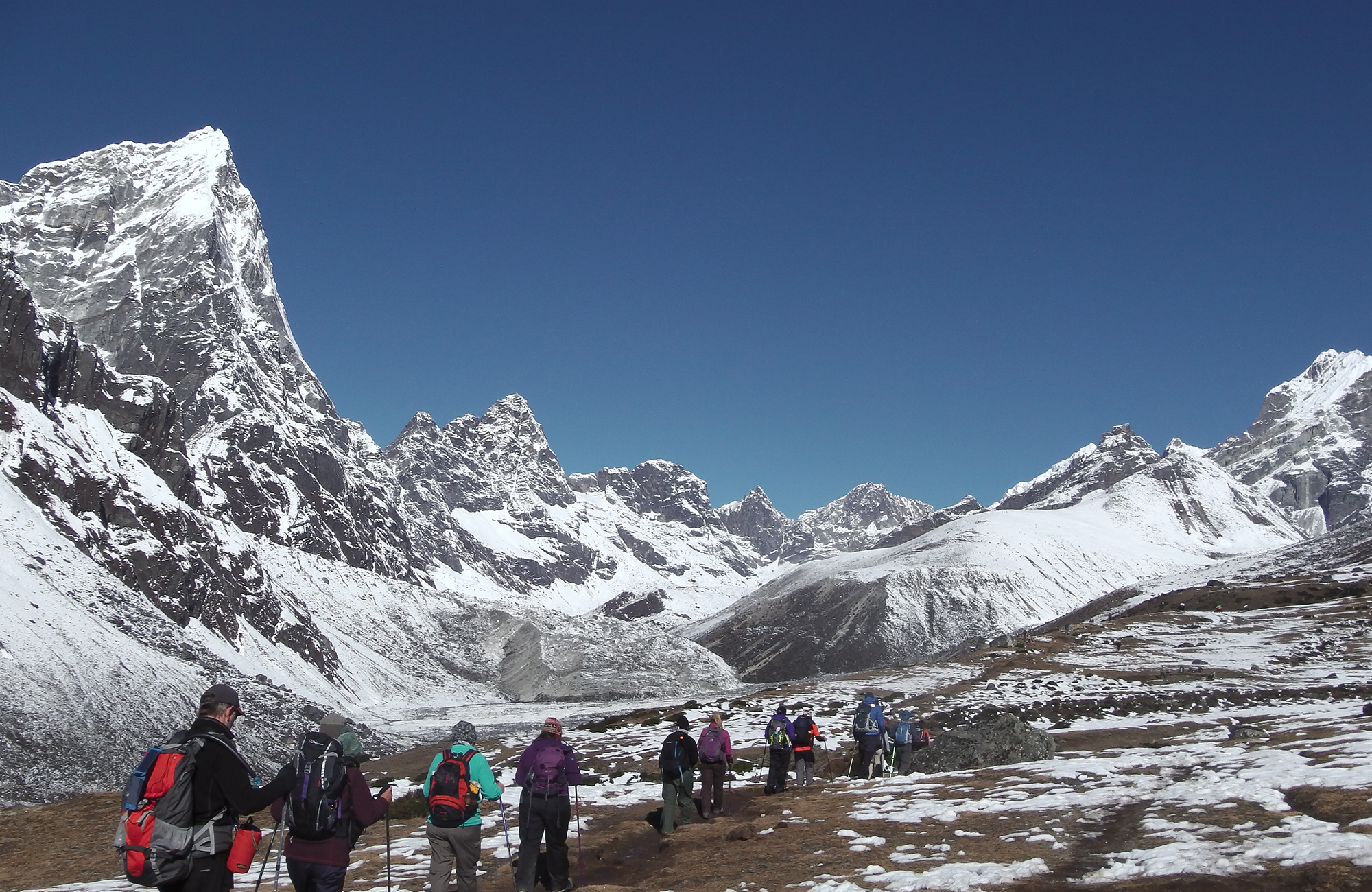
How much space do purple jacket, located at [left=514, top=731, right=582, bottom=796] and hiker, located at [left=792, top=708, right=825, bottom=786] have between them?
36.6 feet

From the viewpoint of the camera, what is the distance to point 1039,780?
22.8 m

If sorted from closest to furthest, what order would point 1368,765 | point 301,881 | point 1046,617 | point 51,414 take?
point 301,881, point 1368,765, point 51,414, point 1046,617

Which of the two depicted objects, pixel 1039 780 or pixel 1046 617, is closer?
pixel 1039 780

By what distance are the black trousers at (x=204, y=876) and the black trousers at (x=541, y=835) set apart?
21.2 feet

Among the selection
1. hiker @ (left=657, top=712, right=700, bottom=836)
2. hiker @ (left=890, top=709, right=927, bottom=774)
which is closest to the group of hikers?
hiker @ (left=657, top=712, right=700, bottom=836)

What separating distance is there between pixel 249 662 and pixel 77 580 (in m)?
34.7

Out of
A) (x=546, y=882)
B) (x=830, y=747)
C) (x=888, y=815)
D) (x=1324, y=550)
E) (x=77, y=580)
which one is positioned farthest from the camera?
(x=1324, y=550)

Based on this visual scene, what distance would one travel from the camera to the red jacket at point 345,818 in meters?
11.9

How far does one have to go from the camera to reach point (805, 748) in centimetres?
2661

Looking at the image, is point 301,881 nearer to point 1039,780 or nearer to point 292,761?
point 292,761

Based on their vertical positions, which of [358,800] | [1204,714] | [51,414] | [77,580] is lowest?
[1204,714]

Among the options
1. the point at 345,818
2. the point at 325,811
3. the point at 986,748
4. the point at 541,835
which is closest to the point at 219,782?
the point at 325,811

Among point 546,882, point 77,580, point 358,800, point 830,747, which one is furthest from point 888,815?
point 77,580

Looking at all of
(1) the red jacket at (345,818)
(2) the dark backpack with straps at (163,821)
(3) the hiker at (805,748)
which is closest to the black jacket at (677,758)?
(3) the hiker at (805,748)
